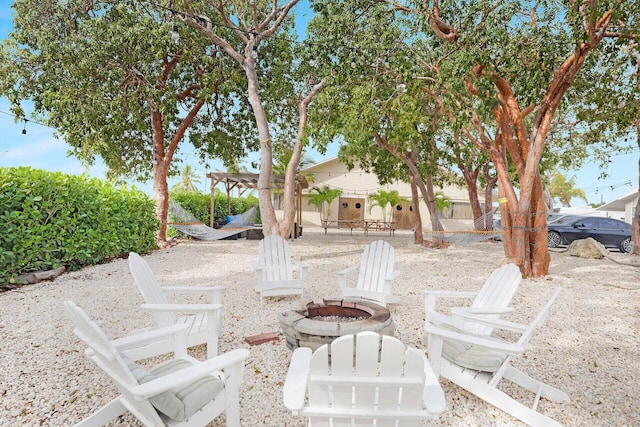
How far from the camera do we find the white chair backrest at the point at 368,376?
64.3 inches

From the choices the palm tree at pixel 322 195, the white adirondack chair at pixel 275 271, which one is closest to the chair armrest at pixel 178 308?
the white adirondack chair at pixel 275 271

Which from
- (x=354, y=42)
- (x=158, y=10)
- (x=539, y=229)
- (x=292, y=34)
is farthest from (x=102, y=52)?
(x=539, y=229)

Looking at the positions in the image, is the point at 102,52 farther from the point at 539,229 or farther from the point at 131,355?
the point at 539,229

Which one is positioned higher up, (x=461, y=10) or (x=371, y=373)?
(x=461, y=10)

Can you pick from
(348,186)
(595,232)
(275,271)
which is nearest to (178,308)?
(275,271)

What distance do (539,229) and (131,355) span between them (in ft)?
24.3

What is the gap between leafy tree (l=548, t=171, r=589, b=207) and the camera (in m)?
48.3

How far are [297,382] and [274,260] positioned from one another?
3674mm

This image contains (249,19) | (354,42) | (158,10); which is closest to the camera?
(354,42)

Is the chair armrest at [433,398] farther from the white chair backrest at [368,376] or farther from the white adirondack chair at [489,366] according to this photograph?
the white adirondack chair at [489,366]

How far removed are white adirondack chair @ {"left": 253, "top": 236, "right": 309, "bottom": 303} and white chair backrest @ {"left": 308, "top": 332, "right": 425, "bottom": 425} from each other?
3.33 metres

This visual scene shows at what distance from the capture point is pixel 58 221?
6.10 m

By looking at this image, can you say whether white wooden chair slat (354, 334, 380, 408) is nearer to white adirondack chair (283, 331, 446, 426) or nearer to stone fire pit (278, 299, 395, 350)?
white adirondack chair (283, 331, 446, 426)

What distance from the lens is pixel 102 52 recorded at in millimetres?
9633
